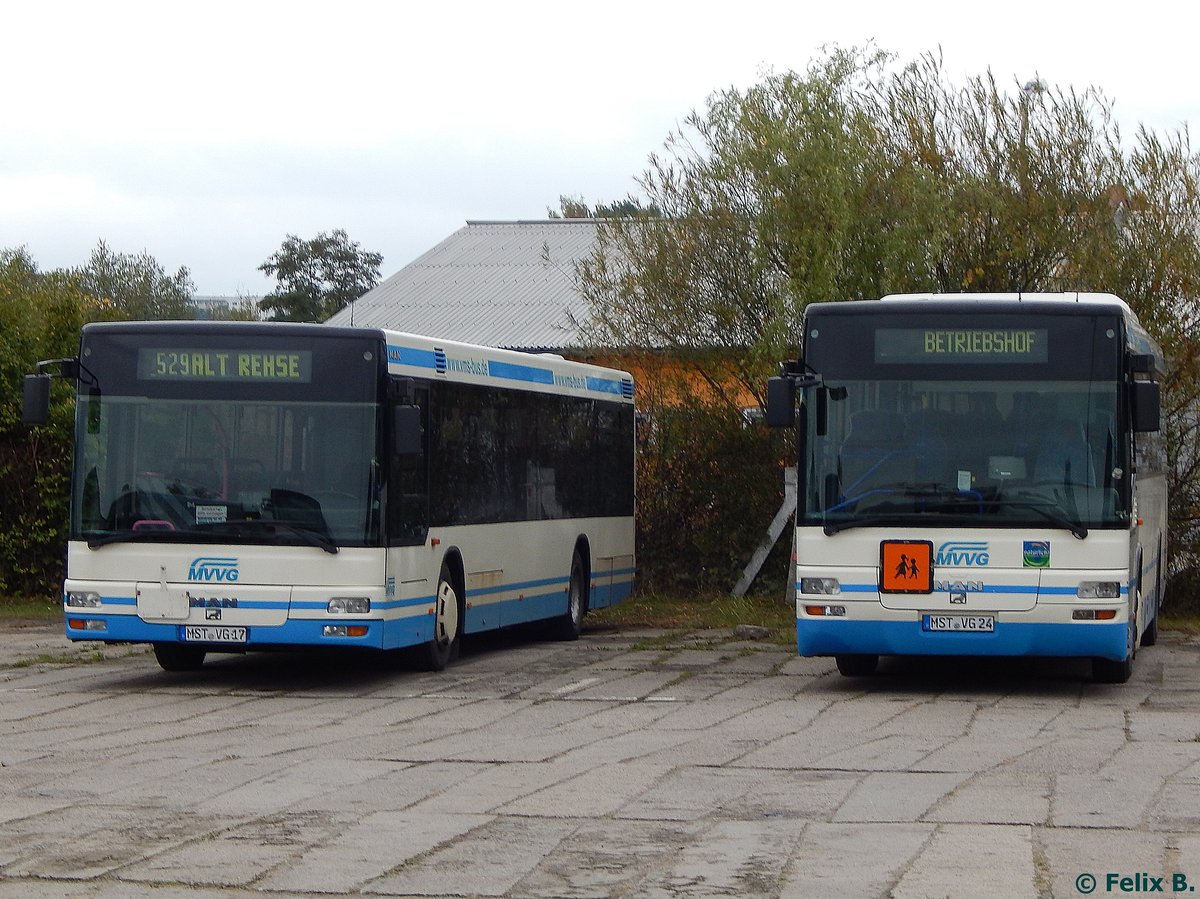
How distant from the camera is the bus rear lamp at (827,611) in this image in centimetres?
1481

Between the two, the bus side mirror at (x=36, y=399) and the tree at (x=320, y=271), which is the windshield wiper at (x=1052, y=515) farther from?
the tree at (x=320, y=271)

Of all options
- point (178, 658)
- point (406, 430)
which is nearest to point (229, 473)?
point (406, 430)

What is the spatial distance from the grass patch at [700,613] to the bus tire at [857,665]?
13.0 feet

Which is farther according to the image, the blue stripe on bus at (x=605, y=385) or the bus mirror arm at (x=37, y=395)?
the blue stripe on bus at (x=605, y=385)

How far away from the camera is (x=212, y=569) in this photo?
49.2 ft

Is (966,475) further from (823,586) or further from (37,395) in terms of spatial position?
(37,395)

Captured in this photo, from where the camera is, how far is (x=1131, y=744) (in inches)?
474

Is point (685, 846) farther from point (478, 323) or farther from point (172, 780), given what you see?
point (478, 323)

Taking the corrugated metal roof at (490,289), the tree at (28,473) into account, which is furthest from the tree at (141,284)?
the tree at (28,473)

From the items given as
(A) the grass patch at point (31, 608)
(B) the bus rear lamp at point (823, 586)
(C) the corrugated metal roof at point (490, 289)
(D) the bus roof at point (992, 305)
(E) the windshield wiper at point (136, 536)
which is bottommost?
(A) the grass patch at point (31, 608)

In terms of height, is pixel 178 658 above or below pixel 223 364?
below

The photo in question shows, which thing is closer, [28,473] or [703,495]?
[28,473]

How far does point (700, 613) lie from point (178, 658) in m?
8.26

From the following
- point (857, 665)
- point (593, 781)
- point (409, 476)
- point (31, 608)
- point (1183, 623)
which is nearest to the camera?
point (593, 781)
